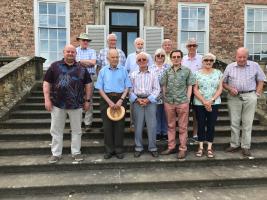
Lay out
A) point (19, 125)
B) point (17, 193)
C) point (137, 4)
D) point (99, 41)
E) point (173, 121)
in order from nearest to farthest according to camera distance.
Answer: point (17, 193), point (173, 121), point (19, 125), point (99, 41), point (137, 4)

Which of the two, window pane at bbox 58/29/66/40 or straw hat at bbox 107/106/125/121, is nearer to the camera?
straw hat at bbox 107/106/125/121

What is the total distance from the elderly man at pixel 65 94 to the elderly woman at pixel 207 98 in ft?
5.98

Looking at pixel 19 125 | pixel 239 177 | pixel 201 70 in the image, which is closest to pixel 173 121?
pixel 201 70

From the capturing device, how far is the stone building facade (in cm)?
1045

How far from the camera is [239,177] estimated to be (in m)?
5.01

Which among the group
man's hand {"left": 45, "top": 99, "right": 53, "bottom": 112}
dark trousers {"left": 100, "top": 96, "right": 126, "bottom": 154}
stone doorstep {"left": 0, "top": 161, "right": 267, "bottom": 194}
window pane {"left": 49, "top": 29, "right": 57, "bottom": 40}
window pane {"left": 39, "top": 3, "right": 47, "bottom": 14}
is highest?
window pane {"left": 39, "top": 3, "right": 47, "bottom": 14}

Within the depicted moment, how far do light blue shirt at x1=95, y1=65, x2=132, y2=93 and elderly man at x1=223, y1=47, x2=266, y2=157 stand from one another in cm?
179

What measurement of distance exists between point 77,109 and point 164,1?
22.7ft

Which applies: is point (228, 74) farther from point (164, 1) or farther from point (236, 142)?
point (164, 1)

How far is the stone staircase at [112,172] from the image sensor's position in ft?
15.3

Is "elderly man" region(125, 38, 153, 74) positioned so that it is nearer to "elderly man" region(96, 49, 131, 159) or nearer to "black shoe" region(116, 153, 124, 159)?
"elderly man" region(96, 49, 131, 159)

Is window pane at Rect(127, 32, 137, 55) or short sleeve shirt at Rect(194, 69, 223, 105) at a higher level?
window pane at Rect(127, 32, 137, 55)

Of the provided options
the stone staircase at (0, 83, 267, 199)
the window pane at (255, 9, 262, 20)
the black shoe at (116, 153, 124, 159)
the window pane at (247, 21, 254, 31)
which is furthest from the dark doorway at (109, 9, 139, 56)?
the black shoe at (116, 153, 124, 159)

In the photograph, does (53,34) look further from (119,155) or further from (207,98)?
(207,98)
